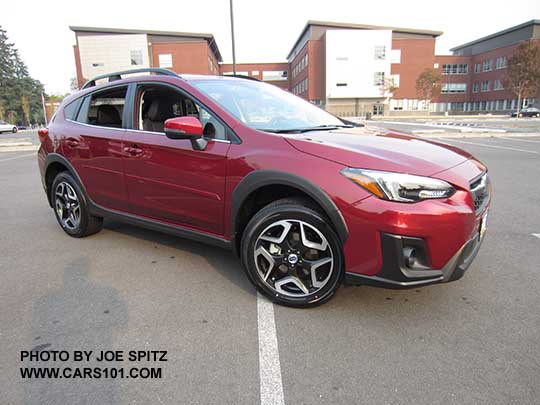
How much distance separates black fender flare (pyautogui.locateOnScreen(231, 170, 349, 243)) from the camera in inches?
95.8

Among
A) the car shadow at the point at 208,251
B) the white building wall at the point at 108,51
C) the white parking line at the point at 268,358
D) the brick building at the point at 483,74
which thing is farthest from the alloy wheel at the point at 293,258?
the brick building at the point at 483,74

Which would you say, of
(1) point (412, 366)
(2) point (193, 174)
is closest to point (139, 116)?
(2) point (193, 174)

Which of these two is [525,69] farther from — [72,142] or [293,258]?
[293,258]

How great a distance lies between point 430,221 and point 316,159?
2.58 feet

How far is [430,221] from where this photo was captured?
88.7 inches

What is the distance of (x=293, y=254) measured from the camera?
8.90 ft

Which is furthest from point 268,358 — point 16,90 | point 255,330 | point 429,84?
point 16,90

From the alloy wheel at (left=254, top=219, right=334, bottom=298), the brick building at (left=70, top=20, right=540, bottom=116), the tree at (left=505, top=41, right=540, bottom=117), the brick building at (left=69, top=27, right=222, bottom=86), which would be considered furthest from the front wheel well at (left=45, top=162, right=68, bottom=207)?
the brick building at (left=70, top=20, right=540, bottom=116)

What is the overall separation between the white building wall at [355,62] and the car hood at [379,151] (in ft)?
206

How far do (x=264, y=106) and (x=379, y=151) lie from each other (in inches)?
51.3

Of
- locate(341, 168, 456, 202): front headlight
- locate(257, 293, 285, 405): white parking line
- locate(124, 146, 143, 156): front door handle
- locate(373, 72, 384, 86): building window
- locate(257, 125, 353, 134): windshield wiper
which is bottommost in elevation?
locate(257, 293, 285, 405): white parking line

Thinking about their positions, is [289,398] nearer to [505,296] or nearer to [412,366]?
[412,366]

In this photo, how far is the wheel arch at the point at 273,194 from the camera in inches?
96.2

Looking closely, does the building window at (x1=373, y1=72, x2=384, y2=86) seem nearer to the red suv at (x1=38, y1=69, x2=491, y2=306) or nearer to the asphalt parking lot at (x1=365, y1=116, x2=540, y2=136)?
the asphalt parking lot at (x1=365, y1=116, x2=540, y2=136)
